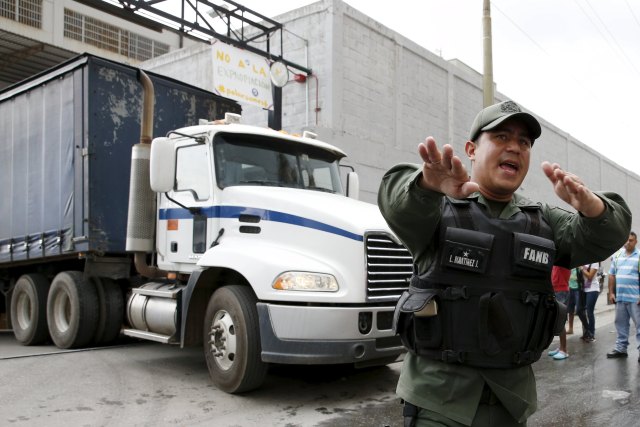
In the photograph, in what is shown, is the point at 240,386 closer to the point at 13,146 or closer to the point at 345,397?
the point at 345,397

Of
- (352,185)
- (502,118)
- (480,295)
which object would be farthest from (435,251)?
(352,185)

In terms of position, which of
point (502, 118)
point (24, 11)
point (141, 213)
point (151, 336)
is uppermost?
point (24, 11)

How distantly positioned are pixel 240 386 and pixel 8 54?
21.2 m

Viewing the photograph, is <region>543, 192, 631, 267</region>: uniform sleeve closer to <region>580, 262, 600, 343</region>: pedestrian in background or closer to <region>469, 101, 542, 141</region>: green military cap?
<region>469, 101, 542, 141</region>: green military cap

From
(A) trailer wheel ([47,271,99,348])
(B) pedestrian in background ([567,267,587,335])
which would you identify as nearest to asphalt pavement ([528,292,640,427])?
(B) pedestrian in background ([567,267,587,335])

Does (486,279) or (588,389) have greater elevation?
(486,279)

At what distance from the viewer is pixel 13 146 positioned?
9023 mm

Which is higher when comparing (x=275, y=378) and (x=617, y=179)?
(x=617, y=179)

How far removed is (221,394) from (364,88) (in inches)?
405

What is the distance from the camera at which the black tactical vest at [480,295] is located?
206 centimetres

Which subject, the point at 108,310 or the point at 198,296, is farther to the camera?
the point at 108,310

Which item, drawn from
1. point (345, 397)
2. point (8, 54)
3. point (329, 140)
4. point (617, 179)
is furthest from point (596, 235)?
point (617, 179)

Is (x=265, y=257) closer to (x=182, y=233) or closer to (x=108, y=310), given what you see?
(x=182, y=233)

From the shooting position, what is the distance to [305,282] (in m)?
5.12
